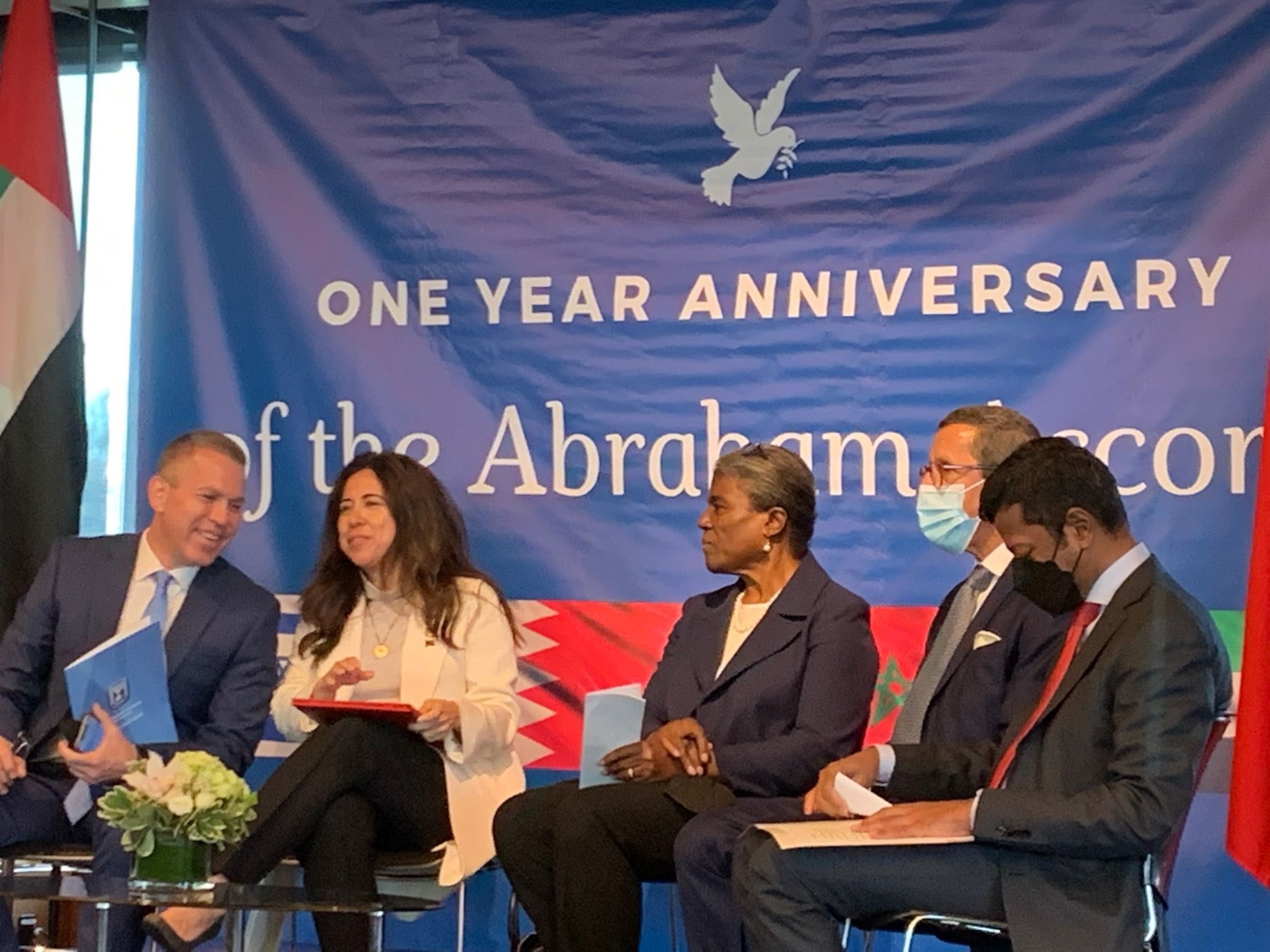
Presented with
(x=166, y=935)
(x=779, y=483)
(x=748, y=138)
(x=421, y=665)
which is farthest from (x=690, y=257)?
(x=166, y=935)

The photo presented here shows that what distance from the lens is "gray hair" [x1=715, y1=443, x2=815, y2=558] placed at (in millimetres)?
4160

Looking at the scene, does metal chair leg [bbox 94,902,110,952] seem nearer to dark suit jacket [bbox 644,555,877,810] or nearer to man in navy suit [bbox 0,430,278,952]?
man in navy suit [bbox 0,430,278,952]

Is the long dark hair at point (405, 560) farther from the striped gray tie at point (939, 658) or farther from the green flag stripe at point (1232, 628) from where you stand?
the green flag stripe at point (1232, 628)

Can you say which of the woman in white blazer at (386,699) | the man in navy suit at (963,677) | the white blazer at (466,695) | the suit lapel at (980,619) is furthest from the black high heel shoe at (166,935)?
the suit lapel at (980,619)

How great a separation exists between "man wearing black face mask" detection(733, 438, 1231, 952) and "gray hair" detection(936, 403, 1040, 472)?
2.08ft

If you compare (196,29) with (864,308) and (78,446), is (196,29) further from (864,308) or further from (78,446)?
(864,308)

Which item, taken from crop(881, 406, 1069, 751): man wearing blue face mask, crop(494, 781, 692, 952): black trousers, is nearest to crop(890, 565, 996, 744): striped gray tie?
crop(881, 406, 1069, 751): man wearing blue face mask

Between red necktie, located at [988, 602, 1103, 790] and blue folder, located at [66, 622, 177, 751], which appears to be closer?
red necktie, located at [988, 602, 1103, 790]

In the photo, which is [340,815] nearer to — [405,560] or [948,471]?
[405,560]

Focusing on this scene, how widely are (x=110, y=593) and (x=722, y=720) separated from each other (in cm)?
159

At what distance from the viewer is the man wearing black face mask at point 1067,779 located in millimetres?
3047

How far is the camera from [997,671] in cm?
364

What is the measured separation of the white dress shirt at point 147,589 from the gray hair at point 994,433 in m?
1.94

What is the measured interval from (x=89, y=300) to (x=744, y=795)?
3.13m
